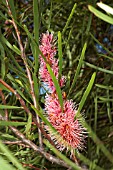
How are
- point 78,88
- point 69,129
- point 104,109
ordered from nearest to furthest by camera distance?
point 69,129 → point 78,88 → point 104,109

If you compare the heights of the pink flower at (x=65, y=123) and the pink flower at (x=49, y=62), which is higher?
the pink flower at (x=49, y=62)

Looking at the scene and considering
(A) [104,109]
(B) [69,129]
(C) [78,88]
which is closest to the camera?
(B) [69,129]

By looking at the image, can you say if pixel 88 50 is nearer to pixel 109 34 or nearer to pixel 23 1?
pixel 109 34

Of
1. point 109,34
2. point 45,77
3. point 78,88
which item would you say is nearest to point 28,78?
point 45,77

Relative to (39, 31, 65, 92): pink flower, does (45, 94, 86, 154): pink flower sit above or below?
below

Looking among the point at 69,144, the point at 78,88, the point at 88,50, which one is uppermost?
the point at 88,50

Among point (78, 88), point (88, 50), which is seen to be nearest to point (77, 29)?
point (88, 50)

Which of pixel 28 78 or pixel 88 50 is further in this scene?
pixel 88 50

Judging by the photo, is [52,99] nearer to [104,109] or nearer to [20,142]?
[20,142]

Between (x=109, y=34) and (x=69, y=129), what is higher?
(x=109, y=34)
